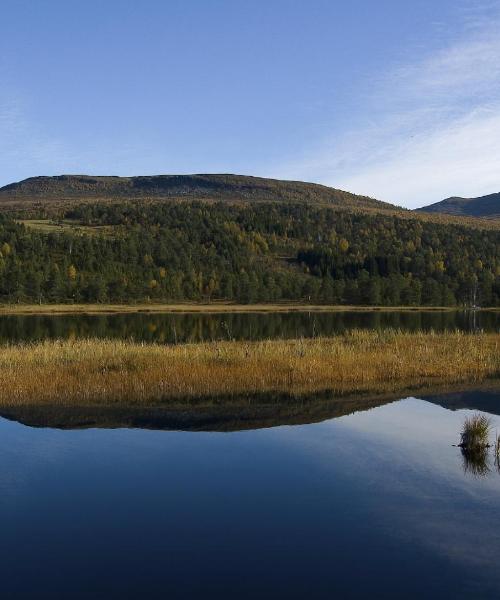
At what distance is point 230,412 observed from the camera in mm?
22172

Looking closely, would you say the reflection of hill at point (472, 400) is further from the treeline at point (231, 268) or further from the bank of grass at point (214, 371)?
the treeline at point (231, 268)

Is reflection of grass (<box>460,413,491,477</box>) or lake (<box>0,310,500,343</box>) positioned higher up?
lake (<box>0,310,500,343</box>)

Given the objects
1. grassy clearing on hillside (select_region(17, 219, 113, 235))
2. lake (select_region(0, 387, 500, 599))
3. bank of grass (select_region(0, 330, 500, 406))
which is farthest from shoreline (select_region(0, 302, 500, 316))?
lake (select_region(0, 387, 500, 599))

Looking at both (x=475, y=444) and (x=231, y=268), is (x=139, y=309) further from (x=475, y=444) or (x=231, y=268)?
(x=475, y=444)

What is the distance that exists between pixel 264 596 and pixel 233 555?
1429mm

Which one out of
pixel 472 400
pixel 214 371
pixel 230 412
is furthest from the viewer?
pixel 214 371

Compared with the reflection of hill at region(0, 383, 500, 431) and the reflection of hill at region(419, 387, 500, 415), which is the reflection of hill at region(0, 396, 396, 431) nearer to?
the reflection of hill at region(0, 383, 500, 431)

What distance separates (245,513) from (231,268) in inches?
6098

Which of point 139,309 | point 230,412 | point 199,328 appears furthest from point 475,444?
point 139,309

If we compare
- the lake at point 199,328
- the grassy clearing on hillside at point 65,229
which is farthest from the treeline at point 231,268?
the lake at point 199,328

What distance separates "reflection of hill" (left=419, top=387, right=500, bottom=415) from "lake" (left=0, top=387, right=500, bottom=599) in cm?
358

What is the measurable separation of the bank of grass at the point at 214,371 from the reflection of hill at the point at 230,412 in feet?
3.52

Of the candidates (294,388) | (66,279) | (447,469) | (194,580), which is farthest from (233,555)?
(66,279)

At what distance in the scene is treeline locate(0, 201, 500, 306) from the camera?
13050 cm
